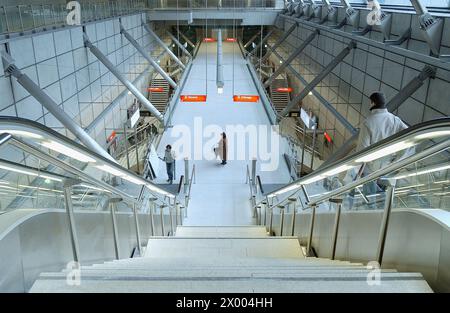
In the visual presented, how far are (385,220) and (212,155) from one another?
10606 millimetres

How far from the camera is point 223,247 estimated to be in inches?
222

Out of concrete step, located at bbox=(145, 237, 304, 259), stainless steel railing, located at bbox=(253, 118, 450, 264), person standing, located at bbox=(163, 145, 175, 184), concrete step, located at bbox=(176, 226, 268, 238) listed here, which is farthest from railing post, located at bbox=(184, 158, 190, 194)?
stainless steel railing, located at bbox=(253, 118, 450, 264)

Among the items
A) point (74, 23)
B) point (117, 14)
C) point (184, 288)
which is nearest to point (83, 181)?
point (184, 288)

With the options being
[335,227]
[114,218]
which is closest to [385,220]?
[335,227]

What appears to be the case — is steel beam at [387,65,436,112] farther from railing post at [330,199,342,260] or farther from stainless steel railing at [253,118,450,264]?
railing post at [330,199,342,260]

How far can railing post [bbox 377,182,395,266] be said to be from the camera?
8.67 ft

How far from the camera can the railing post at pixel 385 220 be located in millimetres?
2642

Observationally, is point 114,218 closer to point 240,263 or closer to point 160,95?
point 240,263

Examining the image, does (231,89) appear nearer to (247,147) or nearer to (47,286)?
(247,147)

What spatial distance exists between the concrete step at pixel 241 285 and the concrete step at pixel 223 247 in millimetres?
3155

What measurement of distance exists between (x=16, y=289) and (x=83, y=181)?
3.07ft

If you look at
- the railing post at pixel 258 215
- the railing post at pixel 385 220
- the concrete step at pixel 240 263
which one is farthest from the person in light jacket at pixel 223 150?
the railing post at pixel 385 220

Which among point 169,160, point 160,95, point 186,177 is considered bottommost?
point 160,95

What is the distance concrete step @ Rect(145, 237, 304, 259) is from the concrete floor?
3166mm
